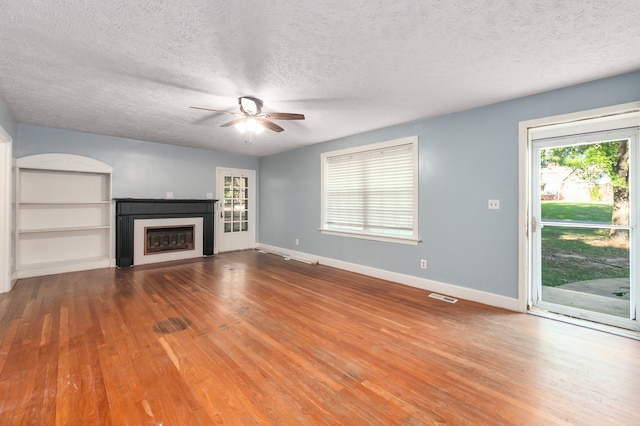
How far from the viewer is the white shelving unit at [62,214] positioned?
4.41 m

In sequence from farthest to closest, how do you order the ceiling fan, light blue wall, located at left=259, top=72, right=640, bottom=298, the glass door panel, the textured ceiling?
the ceiling fan → light blue wall, located at left=259, top=72, right=640, bottom=298 → the glass door panel → the textured ceiling

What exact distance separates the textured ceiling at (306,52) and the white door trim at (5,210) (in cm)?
59

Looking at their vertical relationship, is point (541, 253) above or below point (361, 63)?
below

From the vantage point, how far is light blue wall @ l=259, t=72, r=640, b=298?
2891 millimetres

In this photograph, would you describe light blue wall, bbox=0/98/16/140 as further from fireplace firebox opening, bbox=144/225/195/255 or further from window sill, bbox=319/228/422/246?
window sill, bbox=319/228/422/246

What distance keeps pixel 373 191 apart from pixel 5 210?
513cm

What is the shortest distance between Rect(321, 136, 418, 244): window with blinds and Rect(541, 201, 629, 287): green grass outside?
151cm

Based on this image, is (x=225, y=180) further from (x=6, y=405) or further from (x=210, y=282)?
(x=6, y=405)

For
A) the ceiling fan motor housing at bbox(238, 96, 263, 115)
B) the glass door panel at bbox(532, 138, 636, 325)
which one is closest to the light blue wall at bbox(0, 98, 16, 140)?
the ceiling fan motor housing at bbox(238, 96, 263, 115)

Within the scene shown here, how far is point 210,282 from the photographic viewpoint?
13.5 feet

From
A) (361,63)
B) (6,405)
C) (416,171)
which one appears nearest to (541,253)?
(416,171)

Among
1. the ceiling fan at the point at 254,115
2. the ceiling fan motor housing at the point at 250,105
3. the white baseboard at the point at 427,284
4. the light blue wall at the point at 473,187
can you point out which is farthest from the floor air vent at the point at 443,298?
the ceiling fan motor housing at the point at 250,105

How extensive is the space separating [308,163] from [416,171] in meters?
2.47

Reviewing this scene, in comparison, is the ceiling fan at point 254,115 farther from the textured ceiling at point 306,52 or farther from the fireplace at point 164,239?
the fireplace at point 164,239
